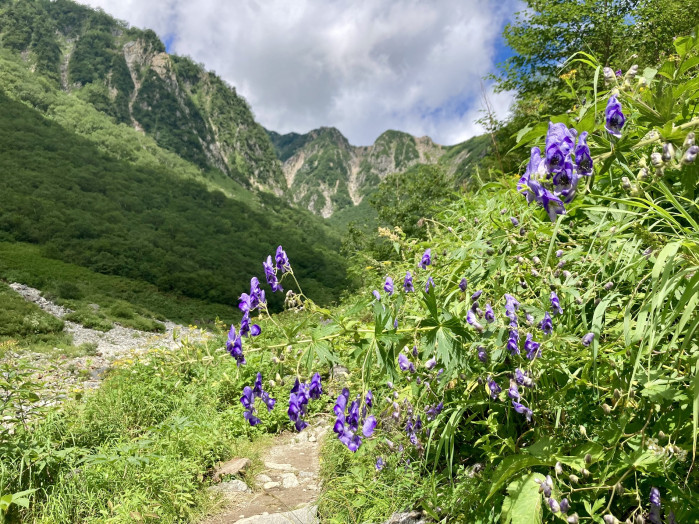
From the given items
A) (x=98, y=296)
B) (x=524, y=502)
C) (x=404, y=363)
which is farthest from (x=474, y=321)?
(x=98, y=296)

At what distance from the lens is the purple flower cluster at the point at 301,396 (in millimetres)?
1752

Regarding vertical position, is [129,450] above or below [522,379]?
below

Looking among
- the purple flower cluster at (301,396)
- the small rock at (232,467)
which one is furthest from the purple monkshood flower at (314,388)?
the small rock at (232,467)

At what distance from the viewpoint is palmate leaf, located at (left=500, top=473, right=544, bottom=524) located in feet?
4.63

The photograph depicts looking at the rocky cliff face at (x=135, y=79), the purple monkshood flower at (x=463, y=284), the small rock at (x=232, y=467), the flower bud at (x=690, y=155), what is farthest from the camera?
the rocky cliff face at (x=135, y=79)

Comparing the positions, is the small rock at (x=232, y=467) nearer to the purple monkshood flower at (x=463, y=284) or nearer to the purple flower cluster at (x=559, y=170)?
the purple monkshood flower at (x=463, y=284)

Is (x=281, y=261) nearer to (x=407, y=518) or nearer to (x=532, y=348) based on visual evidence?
(x=532, y=348)

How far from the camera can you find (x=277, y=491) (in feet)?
13.3

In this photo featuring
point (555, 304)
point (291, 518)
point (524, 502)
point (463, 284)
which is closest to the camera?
point (524, 502)

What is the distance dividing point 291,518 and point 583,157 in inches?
144

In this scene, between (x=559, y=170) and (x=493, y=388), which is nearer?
(x=559, y=170)

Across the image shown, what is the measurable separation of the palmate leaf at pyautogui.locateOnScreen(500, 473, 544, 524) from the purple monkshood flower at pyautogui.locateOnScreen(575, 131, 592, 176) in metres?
1.20

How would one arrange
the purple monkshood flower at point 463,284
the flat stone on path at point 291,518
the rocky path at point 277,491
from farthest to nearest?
the rocky path at point 277,491
the flat stone on path at point 291,518
the purple monkshood flower at point 463,284

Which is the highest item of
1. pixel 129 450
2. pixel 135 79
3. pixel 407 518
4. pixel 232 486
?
pixel 135 79
